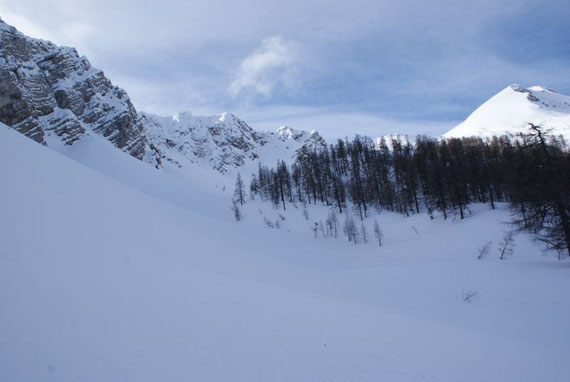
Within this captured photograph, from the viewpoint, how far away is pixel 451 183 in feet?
113

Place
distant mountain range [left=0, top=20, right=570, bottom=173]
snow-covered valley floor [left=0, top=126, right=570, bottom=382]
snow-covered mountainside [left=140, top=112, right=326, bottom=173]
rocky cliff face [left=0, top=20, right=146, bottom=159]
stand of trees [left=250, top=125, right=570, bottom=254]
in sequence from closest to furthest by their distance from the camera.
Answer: snow-covered valley floor [left=0, top=126, right=570, bottom=382] → stand of trees [left=250, top=125, right=570, bottom=254] → rocky cliff face [left=0, top=20, right=146, bottom=159] → distant mountain range [left=0, top=20, right=570, bottom=173] → snow-covered mountainside [left=140, top=112, right=326, bottom=173]

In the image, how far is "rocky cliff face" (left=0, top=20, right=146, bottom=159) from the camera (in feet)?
163

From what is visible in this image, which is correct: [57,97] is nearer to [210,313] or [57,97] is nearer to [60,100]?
[60,100]

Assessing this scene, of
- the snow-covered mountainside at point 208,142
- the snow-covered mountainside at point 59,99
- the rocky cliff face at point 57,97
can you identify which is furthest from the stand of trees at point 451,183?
the snow-covered mountainside at point 208,142

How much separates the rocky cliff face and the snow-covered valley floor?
5194cm

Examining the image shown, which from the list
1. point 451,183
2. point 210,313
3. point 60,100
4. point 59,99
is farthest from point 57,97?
point 451,183

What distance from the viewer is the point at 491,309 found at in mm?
10141

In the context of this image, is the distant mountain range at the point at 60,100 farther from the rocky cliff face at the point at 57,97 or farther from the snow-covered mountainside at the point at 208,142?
the snow-covered mountainside at the point at 208,142

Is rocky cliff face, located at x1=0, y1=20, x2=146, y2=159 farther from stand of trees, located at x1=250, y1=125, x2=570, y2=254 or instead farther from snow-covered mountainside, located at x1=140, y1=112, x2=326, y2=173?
snow-covered mountainside, located at x1=140, y1=112, x2=326, y2=173

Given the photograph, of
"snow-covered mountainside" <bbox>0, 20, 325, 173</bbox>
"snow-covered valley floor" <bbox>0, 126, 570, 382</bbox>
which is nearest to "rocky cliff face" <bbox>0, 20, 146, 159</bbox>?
"snow-covered mountainside" <bbox>0, 20, 325, 173</bbox>

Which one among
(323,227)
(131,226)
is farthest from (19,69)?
(323,227)

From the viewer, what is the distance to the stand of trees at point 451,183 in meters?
14.7

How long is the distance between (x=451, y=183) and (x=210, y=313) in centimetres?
3819

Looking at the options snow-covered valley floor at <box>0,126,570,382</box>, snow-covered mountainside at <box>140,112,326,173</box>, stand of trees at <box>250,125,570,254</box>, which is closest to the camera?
snow-covered valley floor at <box>0,126,570,382</box>
